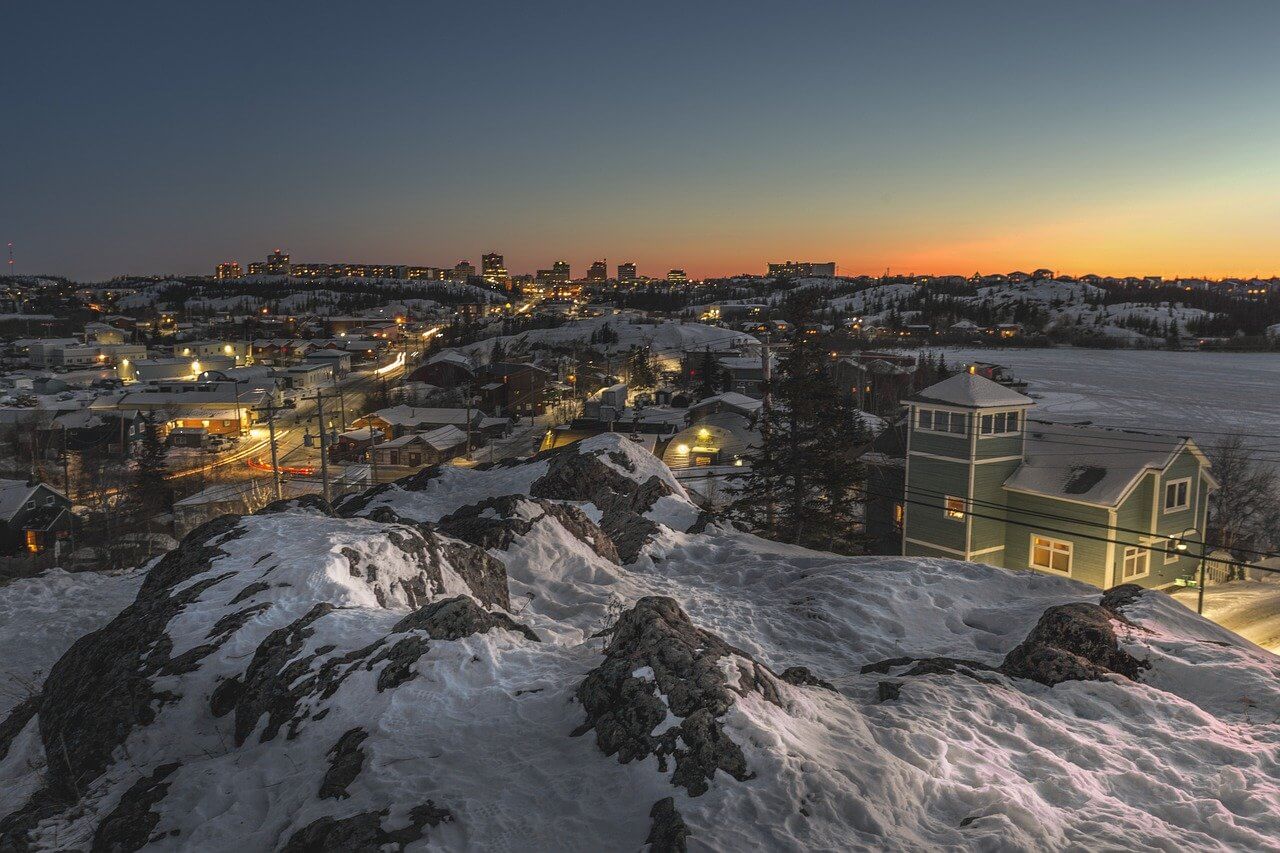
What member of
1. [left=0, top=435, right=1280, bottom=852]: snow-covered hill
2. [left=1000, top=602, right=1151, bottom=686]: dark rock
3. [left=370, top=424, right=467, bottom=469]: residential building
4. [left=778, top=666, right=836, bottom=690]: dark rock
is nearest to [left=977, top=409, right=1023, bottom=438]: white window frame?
[left=0, top=435, right=1280, bottom=852]: snow-covered hill

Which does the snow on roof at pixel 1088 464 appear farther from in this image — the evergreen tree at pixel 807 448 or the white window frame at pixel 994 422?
the evergreen tree at pixel 807 448

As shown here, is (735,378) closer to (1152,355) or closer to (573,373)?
(573,373)

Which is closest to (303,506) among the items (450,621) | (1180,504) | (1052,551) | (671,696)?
(450,621)

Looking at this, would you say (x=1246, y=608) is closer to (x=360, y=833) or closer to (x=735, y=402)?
(x=360, y=833)

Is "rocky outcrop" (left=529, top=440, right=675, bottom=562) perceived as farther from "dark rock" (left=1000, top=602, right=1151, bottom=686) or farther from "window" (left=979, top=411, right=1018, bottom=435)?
"window" (left=979, top=411, right=1018, bottom=435)

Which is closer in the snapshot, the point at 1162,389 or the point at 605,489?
the point at 605,489

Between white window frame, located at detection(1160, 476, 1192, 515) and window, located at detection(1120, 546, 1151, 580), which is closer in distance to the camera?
window, located at detection(1120, 546, 1151, 580)
